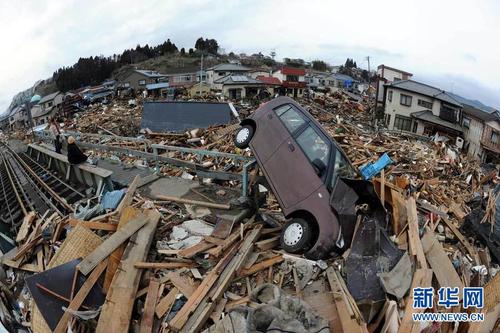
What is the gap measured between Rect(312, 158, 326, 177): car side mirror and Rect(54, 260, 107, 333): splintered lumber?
3538 mm

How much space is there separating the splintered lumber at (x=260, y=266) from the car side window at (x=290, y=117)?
231cm

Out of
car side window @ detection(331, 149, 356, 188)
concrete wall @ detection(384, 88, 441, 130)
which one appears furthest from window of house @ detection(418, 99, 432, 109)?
car side window @ detection(331, 149, 356, 188)

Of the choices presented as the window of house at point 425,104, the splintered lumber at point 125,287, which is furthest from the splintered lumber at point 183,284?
the window of house at point 425,104

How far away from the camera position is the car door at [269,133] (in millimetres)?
6113

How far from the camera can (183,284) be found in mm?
4551

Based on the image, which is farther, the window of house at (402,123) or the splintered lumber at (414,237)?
the window of house at (402,123)

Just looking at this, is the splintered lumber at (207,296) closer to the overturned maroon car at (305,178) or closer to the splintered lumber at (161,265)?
the splintered lumber at (161,265)

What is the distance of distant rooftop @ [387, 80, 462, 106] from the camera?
31.8 metres

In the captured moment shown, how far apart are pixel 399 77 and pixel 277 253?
5447 cm

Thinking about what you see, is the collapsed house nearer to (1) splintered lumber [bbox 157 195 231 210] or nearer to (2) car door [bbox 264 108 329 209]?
(1) splintered lumber [bbox 157 195 231 210]

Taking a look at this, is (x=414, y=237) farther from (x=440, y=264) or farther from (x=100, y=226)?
(x=100, y=226)

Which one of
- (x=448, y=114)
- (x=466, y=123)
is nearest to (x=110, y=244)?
(x=466, y=123)

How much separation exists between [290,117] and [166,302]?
3.84m

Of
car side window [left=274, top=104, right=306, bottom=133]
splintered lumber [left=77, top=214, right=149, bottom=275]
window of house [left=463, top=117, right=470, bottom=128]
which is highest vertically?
car side window [left=274, top=104, right=306, bottom=133]
